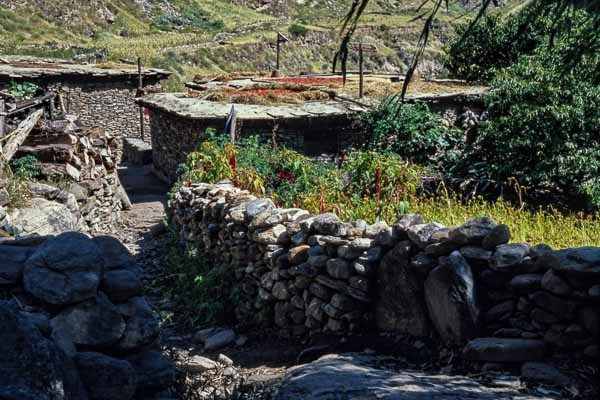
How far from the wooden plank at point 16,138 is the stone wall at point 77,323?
22.9ft

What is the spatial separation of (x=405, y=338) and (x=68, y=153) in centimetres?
787

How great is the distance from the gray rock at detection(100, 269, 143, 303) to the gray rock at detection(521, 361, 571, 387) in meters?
2.70

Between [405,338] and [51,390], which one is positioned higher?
[51,390]

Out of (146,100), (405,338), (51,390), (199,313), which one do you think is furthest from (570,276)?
(146,100)

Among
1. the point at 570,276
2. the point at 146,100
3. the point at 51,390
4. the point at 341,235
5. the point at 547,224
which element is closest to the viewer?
the point at 51,390

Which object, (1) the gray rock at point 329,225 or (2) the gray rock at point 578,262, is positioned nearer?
(2) the gray rock at point 578,262

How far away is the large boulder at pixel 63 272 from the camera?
3.87 m

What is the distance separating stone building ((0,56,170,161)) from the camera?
21906mm

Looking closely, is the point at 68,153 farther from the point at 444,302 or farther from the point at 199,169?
the point at 444,302

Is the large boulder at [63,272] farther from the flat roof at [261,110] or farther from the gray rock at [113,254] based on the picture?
the flat roof at [261,110]

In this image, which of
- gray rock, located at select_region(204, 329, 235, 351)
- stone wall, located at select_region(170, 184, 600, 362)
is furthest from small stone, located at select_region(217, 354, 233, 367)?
stone wall, located at select_region(170, 184, 600, 362)

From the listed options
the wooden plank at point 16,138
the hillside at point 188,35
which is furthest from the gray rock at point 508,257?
the hillside at point 188,35

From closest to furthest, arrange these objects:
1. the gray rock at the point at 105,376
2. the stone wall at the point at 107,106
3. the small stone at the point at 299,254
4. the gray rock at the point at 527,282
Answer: the gray rock at the point at 105,376 < the gray rock at the point at 527,282 < the small stone at the point at 299,254 < the stone wall at the point at 107,106

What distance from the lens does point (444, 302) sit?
5.34 m
